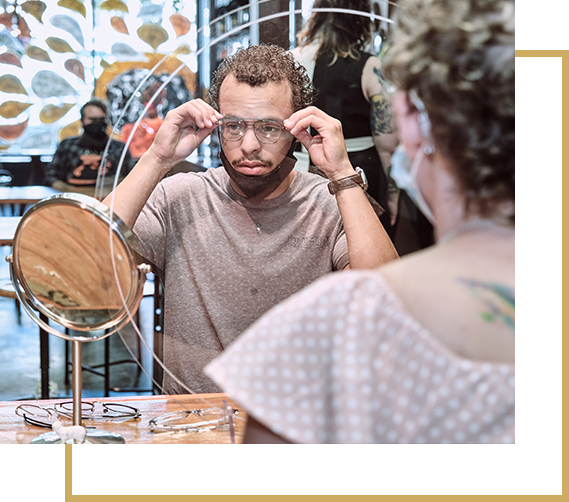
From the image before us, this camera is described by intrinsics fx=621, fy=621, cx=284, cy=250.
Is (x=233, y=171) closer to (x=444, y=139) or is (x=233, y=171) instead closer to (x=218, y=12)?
(x=218, y=12)

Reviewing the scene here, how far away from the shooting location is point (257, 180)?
3.92ft

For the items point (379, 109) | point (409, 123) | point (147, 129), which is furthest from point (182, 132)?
point (409, 123)

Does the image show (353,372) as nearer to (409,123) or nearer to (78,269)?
(409,123)

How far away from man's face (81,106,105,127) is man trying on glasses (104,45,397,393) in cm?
21

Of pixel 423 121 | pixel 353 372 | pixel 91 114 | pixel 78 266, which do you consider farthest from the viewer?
pixel 91 114

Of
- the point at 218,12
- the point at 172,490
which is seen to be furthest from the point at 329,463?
the point at 218,12

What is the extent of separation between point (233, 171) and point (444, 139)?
19.3 inches

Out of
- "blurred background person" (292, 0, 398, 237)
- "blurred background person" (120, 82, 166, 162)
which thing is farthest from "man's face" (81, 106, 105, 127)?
"blurred background person" (292, 0, 398, 237)

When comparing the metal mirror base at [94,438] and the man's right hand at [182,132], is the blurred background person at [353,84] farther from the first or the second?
the metal mirror base at [94,438]

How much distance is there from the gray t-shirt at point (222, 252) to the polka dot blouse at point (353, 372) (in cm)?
46

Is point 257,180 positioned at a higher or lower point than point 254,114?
lower

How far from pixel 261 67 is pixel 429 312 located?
0.63 metres

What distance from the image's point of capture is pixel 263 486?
1102mm

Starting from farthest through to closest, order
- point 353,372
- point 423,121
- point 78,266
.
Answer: point 78,266, point 423,121, point 353,372
